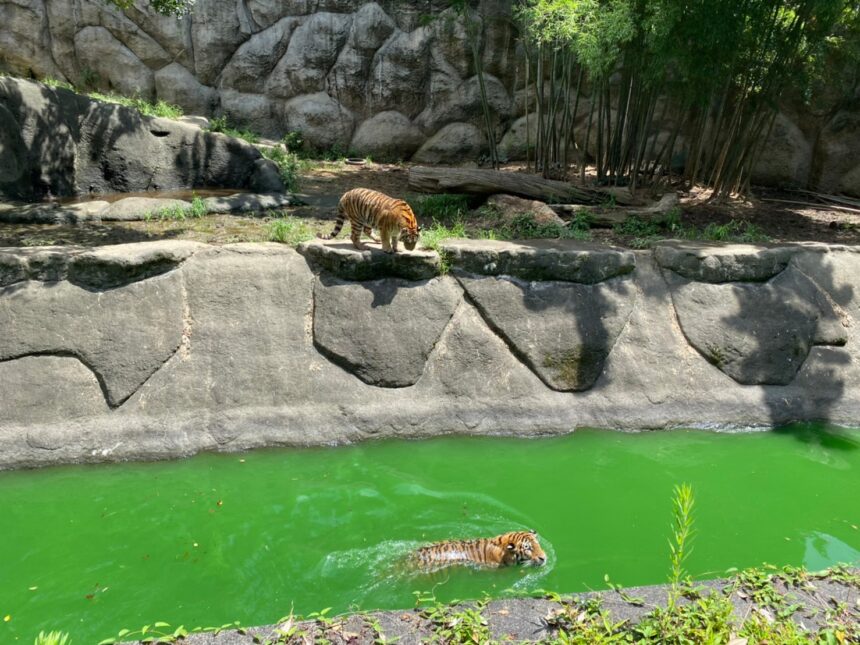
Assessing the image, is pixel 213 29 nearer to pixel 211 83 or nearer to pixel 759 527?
pixel 211 83

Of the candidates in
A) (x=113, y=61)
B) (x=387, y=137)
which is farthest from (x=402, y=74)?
(x=113, y=61)

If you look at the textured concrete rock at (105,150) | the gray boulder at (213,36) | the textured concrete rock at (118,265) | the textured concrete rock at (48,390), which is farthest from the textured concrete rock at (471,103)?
the textured concrete rock at (48,390)

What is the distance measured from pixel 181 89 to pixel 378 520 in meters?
13.2

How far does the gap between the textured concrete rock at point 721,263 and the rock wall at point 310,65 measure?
8498 mm

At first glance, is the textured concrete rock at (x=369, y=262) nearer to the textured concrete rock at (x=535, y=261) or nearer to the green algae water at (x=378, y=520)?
the textured concrete rock at (x=535, y=261)

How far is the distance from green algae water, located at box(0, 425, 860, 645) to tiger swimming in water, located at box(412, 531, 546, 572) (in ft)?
0.21

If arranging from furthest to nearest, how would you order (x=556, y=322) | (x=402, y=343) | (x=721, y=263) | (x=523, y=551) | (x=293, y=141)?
(x=293, y=141)
(x=721, y=263)
(x=556, y=322)
(x=402, y=343)
(x=523, y=551)

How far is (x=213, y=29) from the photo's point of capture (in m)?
14.9

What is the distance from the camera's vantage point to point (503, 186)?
356 inches

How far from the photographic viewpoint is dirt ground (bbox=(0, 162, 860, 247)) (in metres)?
7.51

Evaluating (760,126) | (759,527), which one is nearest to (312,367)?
(759,527)

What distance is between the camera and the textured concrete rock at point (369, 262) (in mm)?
6047

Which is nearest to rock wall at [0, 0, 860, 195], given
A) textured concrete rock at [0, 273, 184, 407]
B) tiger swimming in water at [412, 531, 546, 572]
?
textured concrete rock at [0, 273, 184, 407]

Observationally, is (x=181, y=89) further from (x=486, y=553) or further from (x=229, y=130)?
(x=486, y=553)
